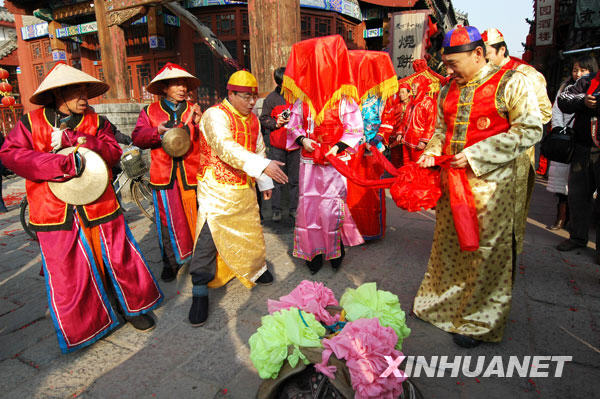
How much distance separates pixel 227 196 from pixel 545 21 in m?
13.0

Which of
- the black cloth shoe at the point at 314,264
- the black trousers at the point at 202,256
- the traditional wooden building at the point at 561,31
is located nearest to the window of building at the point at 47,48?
the black trousers at the point at 202,256

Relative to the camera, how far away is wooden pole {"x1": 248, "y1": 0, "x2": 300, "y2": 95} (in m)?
5.06

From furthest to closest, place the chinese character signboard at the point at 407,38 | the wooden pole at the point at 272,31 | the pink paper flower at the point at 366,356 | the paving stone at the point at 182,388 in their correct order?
the chinese character signboard at the point at 407,38, the wooden pole at the point at 272,31, the paving stone at the point at 182,388, the pink paper flower at the point at 366,356

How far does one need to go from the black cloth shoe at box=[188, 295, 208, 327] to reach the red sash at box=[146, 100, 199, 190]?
1113 millimetres

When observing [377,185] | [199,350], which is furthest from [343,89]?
[199,350]

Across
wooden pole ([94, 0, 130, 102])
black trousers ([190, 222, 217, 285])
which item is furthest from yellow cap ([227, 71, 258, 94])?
wooden pole ([94, 0, 130, 102])

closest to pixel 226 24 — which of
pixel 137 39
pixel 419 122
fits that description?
pixel 137 39

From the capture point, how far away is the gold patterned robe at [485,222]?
2086 millimetres

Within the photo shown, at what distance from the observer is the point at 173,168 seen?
130 inches

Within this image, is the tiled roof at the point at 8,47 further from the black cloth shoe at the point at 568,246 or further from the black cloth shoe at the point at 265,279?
the black cloth shoe at the point at 568,246

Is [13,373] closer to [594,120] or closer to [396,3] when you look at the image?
[594,120]

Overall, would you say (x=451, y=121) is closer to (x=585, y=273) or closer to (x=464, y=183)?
(x=464, y=183)

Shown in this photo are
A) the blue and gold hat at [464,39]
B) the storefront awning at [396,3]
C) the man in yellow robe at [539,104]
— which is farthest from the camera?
the storefront awning at [396,3]

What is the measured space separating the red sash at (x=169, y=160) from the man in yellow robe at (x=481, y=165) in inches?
82.4
